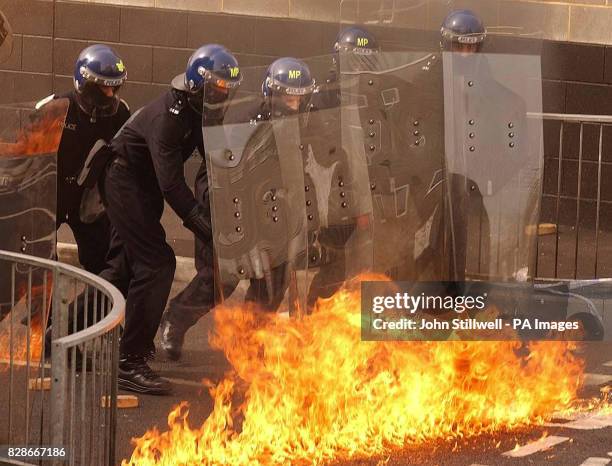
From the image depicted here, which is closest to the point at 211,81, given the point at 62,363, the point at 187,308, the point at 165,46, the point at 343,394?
the point at 187,308

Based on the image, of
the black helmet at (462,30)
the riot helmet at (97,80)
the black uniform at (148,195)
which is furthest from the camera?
the riot helmet at (97,80)

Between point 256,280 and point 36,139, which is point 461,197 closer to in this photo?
point 256,280

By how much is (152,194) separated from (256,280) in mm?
974

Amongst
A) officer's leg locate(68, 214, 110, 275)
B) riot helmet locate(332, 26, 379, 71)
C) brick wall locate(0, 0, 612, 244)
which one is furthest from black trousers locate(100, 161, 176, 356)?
brick wall locate(0, 0, 612, 244)

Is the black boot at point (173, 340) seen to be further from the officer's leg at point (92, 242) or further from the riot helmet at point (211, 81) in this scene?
the riot helmet at point (211, 81)

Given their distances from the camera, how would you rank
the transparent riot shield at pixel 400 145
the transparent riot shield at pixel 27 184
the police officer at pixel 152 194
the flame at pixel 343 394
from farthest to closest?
1. the police officer at pixel 152 194
2. the transparent riot shield at pixel 400 145
3. the transparent riot shield at pixel 27 184
4. the flame at pixel 343 394

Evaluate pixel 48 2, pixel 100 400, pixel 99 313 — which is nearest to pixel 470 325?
pixel 99 313

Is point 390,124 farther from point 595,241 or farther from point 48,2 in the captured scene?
point 48,2

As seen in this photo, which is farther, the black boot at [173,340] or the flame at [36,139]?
the black boot at [173,340]

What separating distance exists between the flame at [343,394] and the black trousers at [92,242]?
48.8 inches

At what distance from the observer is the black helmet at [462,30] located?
832 centimetres

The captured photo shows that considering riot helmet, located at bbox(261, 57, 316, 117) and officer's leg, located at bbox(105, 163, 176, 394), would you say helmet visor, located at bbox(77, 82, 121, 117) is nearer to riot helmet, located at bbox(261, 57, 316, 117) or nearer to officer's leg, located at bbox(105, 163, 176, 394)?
officer's leg, located at bbox(105, 163, 176, 394)

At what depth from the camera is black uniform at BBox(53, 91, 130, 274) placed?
8680mm

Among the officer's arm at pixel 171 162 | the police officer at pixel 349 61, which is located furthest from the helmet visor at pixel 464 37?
the officer's arm at pixel 171 162
